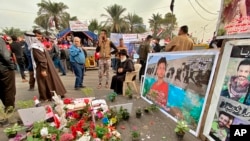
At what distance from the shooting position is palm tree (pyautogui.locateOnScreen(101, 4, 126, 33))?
39000 mm

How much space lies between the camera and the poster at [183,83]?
2.72 m

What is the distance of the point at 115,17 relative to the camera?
129ft

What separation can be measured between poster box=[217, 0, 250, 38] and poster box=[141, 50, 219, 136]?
1.09 ft

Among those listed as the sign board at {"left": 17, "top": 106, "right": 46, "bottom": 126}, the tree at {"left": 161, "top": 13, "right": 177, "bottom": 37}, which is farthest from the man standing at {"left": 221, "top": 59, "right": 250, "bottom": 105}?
the tree at {"left": 161, "top": 13, "right": 177, "bottom": 37}

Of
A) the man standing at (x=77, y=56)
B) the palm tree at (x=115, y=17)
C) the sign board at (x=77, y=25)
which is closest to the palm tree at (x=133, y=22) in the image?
the palm tree at (x=115, y=17)

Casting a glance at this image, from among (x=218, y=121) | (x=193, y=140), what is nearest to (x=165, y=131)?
(x=193, y=140)

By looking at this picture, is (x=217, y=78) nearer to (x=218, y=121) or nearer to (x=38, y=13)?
(x=218, y=121)

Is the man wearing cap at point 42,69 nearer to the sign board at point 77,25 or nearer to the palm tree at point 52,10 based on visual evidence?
the sign board at point 77,25

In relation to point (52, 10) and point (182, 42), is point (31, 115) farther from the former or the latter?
point (52, 10)

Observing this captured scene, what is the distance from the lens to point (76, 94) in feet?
18.2

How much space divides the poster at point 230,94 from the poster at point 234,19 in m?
0.12

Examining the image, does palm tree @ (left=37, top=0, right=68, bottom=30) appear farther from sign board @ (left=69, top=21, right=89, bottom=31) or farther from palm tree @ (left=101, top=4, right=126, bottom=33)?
sign board @ (left=69, top=21, right=89, bottom=31)

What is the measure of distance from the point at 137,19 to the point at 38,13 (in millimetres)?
20666

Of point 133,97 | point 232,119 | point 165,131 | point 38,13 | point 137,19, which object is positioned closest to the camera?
point 232,119
